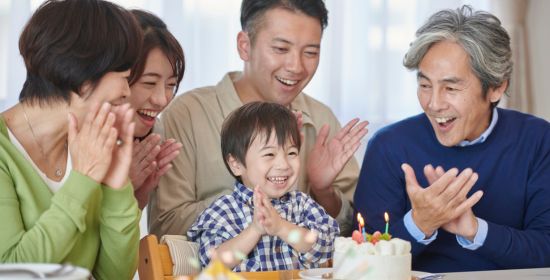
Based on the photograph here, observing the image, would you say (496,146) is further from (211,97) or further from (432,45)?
(211,97)

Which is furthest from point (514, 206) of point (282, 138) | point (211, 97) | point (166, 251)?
point (166, 251)

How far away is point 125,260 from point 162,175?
0.49 metres

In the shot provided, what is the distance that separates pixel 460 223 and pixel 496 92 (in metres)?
0.46

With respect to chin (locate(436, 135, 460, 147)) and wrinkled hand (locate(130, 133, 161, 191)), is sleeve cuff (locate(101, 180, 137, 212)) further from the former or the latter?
chin (locate(436, 135, 460, 147))

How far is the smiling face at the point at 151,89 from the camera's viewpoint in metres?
2.33

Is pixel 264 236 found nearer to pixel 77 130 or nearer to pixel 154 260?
pixel 154 260

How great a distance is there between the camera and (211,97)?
271 centimetres

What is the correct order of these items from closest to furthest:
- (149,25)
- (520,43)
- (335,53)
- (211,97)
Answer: (149,25)
(211,97)
(335,53)
(520,43)


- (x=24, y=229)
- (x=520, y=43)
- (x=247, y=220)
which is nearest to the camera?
(x=24, y=229)

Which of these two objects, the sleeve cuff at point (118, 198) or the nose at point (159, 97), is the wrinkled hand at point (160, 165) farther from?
the sleeve cuff at point (118, 198)

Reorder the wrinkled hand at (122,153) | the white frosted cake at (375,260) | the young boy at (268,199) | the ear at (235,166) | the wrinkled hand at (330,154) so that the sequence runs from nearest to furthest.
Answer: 1. the white frosted cake at (375,260)
2. the wrinkled hand at (122,153)
3. the young boy at (268,199)
4. the ear at (235,166)
5. the wrinkled hand at (330,154)

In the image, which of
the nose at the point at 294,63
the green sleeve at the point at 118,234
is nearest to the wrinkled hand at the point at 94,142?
the green sleeve at the point at 118,234

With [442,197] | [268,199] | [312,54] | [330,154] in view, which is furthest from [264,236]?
[312,54]

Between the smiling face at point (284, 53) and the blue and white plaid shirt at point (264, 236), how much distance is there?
55cm
